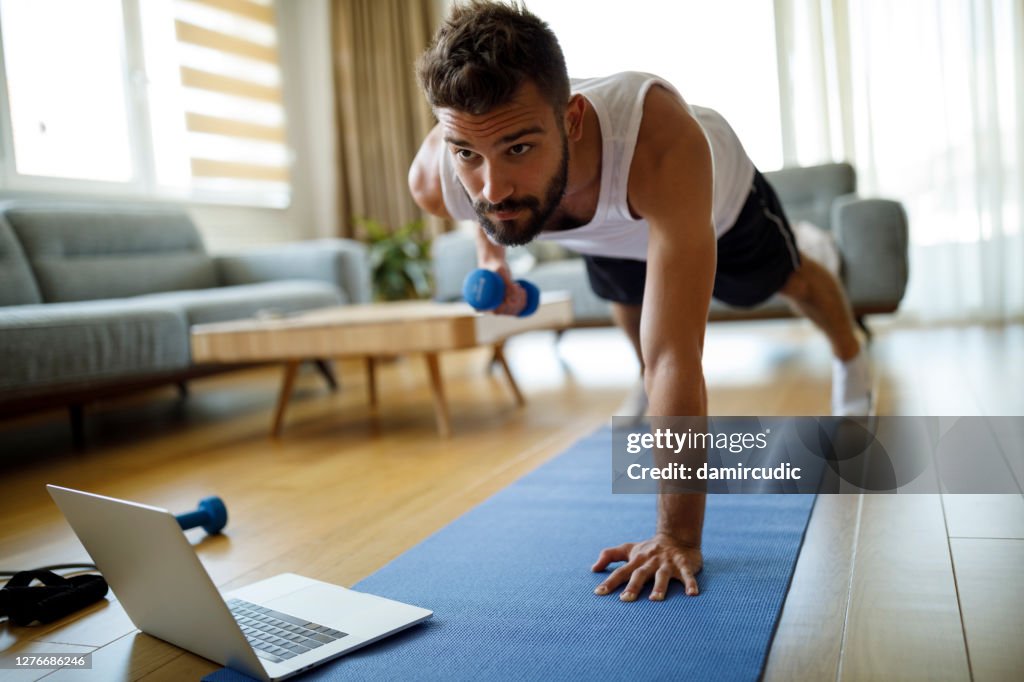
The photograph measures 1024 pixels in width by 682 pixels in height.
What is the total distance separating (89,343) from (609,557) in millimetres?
1748

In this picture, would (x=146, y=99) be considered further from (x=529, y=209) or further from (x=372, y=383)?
(x=529, y=209)

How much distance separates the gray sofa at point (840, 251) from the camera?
3.04m

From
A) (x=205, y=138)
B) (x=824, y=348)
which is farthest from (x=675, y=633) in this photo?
(x=205, y=138)

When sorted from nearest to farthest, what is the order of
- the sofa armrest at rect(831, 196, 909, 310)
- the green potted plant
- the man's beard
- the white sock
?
the man's beard, the white sock, the sofa armrest at rect(831, 196, 909, 310), the green potted plant

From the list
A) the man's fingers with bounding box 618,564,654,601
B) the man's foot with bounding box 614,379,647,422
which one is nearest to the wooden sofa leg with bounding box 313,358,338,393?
the man's foot with bounding box 614,379,647,422

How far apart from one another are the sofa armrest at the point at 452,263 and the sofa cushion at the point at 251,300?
0.46 m

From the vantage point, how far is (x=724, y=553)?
122 cm

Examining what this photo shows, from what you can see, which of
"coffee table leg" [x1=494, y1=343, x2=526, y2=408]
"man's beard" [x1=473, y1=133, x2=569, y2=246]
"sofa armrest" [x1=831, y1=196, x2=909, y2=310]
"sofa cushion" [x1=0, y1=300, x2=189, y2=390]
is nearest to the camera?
"man's beard" [x1=473, y1=133, x2=569, y2=246]

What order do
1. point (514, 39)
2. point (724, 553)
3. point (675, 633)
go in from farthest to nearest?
point (724, 553) → point (514, 39) → point (675, 633)

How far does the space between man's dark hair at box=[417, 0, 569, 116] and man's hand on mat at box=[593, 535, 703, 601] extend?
61cm

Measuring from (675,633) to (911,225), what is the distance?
3.79 metres

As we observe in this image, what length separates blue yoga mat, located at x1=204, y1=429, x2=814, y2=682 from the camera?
914 mm

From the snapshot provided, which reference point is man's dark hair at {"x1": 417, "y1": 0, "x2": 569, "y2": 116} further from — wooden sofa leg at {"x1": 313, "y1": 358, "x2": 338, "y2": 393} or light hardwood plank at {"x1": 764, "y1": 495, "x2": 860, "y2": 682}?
wooden sofa leg at {"x1": 313, "y1": 358, "x2": 338, "y2": 393}

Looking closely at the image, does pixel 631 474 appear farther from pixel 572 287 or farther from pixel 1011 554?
pixel 572 287
